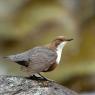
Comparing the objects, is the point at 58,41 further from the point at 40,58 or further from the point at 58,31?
the point at 58,31

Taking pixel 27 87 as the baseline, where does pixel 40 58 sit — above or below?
above

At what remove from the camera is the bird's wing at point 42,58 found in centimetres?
670

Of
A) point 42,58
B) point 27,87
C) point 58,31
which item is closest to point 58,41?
point 42,58

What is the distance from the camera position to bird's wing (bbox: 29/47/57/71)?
6704mm

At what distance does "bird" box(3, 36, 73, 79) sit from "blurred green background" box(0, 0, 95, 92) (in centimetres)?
723

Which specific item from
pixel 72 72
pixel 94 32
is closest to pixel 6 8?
pixel 94 32

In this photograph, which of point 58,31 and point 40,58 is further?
point 58,31

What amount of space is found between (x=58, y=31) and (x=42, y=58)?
32.9ft

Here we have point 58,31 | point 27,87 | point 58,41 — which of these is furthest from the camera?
point 58,31

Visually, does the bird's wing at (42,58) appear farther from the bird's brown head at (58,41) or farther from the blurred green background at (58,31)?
the blurred green background at (58,31)

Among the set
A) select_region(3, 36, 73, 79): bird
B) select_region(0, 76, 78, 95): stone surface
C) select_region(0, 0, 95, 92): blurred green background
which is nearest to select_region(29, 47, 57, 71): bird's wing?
select_region(3, 36, 73, 79): bird

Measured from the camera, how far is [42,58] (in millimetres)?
6863

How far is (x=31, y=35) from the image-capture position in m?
17.0

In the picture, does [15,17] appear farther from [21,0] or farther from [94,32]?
[94,32]
